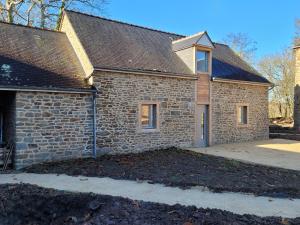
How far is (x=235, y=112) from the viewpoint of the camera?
16219 mm

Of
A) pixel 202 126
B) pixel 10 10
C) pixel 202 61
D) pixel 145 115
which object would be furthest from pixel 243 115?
pixel 10 10

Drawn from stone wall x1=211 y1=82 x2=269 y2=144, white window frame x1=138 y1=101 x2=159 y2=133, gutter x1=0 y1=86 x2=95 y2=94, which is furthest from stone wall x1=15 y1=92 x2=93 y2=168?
stone wall x1=211 y1=82 x2=269 y2=144

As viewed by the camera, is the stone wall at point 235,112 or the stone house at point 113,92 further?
the stone wall at point 235,112

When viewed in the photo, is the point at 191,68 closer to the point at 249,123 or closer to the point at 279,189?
the point at 249,123

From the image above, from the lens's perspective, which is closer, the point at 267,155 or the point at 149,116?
the point at 267,155

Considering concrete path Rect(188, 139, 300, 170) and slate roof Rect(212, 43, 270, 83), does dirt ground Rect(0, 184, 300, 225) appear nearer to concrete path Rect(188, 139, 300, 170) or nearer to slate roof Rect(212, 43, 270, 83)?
concrete path Rect(188, 139, 300, 170)

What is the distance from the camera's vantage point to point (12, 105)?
33.0 ft

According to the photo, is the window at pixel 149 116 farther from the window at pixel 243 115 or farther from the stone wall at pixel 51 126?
the window at pixel 243 115

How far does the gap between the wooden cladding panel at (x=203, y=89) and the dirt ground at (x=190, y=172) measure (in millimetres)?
3899

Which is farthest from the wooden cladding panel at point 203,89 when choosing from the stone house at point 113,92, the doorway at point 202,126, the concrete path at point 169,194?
the concrete path at point 169,194

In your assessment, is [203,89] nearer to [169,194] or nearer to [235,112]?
[235,112]

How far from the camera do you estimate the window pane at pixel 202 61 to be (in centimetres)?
1501

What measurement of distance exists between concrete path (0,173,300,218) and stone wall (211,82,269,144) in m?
8.75

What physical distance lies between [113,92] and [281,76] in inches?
1000
